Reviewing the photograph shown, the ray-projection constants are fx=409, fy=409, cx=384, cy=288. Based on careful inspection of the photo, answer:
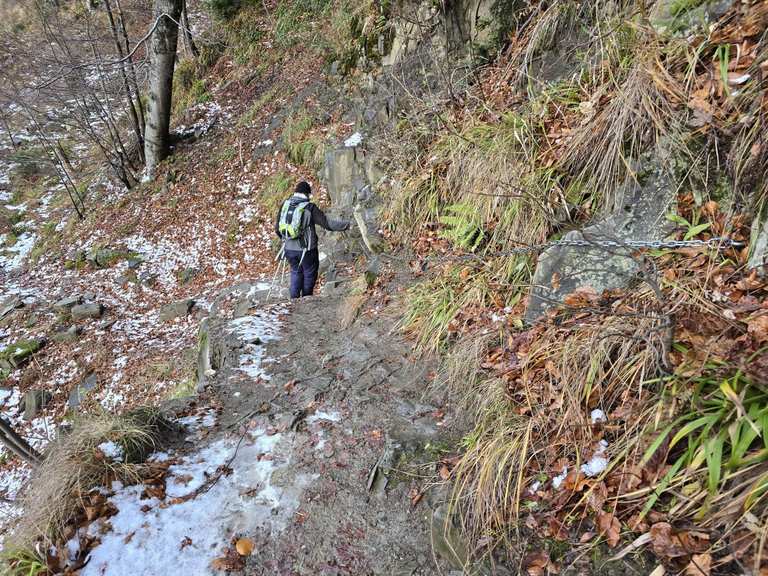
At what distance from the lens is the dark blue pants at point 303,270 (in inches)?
271

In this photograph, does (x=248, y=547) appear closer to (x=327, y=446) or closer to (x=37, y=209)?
(x=327, y=446)

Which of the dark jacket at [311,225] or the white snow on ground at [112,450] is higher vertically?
the dark jacket at [311,225]

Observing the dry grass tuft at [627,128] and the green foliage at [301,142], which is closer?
the dry grass tuft at [627,128]

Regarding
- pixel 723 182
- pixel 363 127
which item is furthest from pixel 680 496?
pixel 363 127

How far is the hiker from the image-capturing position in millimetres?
6551

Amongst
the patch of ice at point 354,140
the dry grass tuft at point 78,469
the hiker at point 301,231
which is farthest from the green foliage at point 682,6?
the patch of ice at point 354,140

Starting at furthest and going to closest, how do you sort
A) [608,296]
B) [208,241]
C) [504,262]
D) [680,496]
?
[208,241]
[504,262]
[608,296]
[680,496]

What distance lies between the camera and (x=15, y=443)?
292 cm

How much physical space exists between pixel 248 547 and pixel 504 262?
3126mm

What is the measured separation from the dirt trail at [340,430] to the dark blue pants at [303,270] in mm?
1517

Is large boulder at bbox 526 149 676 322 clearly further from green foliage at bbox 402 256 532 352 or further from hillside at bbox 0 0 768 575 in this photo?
green foliage at bbox 402 256 532 352

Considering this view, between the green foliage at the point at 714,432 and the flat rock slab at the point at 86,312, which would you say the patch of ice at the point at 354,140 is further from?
the green foliage at the point at 714,432

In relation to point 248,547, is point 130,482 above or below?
above

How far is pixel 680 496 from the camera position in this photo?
6.41ft
